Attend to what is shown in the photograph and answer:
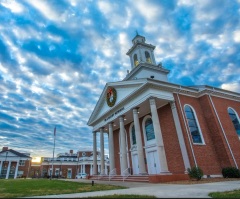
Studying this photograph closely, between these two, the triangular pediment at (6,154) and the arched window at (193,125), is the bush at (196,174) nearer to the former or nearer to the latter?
the arched window at (193,125)

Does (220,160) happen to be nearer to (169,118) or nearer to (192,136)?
(192,136)

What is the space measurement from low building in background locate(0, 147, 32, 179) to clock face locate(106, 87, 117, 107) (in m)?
54.5

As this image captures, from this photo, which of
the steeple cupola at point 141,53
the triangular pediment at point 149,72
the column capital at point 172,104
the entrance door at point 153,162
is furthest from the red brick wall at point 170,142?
the steeple cupola at point 141,53

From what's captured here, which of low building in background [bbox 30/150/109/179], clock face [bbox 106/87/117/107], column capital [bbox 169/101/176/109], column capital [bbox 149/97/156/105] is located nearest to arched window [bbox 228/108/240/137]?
column capital [bbox 169/101/176/109]

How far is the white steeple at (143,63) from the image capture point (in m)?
27.3

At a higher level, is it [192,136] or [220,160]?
[192,136]

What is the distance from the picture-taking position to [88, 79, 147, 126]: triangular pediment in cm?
2034

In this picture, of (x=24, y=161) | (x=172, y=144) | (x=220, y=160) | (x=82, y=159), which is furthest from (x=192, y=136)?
(x=24, y=161)

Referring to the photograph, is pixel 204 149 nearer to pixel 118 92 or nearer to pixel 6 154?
pixel 118 92

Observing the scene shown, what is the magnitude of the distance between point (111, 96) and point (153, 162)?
33.7 feet

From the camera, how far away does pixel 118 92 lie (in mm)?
23703

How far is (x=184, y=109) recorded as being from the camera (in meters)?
20.2

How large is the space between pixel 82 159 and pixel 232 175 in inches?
2290

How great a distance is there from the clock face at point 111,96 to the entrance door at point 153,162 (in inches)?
328
